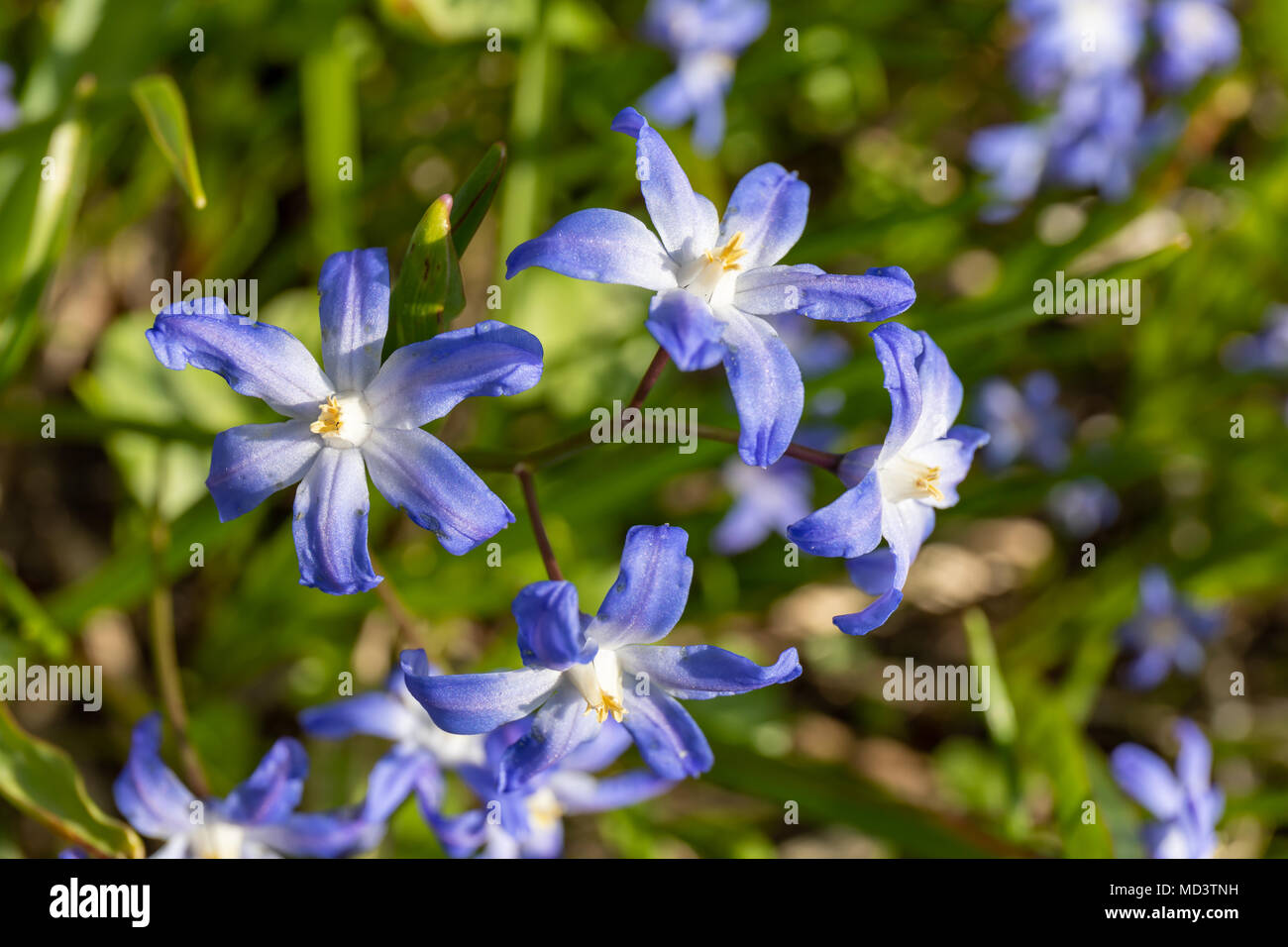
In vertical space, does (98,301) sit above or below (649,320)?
above

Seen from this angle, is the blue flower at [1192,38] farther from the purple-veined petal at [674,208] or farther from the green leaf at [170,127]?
the green leaf at [170,127]

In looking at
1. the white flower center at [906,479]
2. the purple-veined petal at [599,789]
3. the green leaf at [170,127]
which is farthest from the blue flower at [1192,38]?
the green leaf at [170,127]

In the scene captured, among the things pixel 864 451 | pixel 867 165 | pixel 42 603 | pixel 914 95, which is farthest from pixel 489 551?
pixel 914 95

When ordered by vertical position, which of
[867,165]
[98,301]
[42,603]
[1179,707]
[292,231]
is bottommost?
[1179,707]

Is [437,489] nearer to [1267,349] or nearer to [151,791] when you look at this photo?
[151,791]

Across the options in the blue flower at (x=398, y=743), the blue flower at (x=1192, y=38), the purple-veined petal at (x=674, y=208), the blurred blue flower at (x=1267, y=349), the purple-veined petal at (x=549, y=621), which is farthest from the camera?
the blue flower at (x=1192, y=38)
